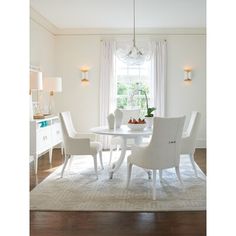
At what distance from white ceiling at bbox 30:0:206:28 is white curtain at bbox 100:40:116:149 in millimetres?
499

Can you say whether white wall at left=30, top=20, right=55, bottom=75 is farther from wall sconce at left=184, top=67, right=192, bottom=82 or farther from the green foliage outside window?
wall sconce at left=184, top=67, right=192, bottom=82

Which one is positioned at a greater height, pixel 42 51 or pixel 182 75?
pixel 42 51

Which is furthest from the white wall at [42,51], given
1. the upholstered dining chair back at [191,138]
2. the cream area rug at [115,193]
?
the upholstered dining chair back at [191,138]

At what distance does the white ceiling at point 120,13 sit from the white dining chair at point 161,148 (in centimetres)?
251

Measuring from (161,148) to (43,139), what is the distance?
2.35 m

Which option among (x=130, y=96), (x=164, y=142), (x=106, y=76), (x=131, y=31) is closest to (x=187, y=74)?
(x=130, y=96)

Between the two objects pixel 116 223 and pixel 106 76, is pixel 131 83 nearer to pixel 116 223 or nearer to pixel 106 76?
pixel 106 76

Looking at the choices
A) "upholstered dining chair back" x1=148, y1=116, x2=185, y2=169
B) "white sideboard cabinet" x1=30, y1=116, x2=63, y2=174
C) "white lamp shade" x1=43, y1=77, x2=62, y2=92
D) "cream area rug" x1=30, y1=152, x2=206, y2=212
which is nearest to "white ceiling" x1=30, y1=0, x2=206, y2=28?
"white lamp shade" x1=43, y1=77, x2=62, y2=92

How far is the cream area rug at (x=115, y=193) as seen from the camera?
3.46 m

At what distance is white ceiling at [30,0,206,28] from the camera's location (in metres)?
5.34

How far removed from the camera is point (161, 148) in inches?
147
